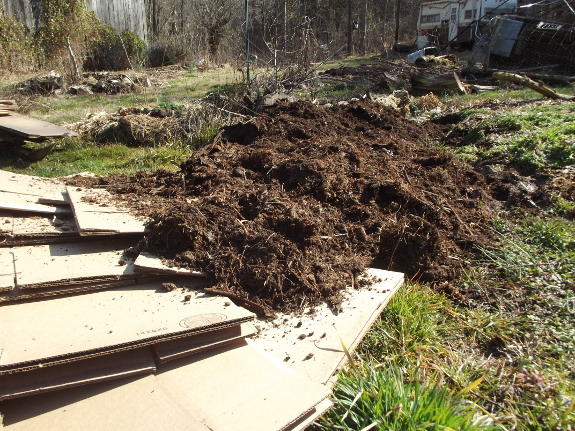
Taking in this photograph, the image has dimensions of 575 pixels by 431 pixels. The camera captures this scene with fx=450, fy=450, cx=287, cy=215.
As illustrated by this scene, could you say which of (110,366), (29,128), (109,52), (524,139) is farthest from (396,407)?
(109,52)

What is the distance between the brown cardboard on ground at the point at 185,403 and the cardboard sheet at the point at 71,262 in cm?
77

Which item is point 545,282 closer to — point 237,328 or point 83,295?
point 237,328

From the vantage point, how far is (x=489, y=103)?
9.04 m

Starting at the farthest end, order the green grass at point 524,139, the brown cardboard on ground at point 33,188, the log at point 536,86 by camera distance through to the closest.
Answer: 1. the log at point 536,86
2. the green grass at point 524,139
3. the brown cardboard on ground at point 33,188

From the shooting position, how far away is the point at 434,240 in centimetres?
352

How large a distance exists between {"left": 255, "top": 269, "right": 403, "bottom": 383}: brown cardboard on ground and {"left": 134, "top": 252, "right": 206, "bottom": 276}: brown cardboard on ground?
1.79ft

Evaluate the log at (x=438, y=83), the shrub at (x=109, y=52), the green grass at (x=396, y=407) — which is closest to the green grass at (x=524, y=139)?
the green grass at (x=396, y=407)

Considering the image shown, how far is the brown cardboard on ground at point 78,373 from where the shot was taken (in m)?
1.85

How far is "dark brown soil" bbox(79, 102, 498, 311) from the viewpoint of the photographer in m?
2.84

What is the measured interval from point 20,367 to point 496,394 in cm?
225

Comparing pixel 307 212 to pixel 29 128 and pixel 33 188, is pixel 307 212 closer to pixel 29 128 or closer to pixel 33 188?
pixel 33 188

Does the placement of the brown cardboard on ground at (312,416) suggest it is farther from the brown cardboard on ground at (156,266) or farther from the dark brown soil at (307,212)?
the brown cardboard on ground at (156,266)

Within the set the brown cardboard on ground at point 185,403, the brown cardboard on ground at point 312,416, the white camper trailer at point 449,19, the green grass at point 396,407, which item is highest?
the white camper trailer at point 449,19

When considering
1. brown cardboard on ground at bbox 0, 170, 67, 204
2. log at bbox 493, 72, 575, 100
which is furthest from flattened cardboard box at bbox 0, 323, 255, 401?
log at bbox 493, 72, 575, 100
